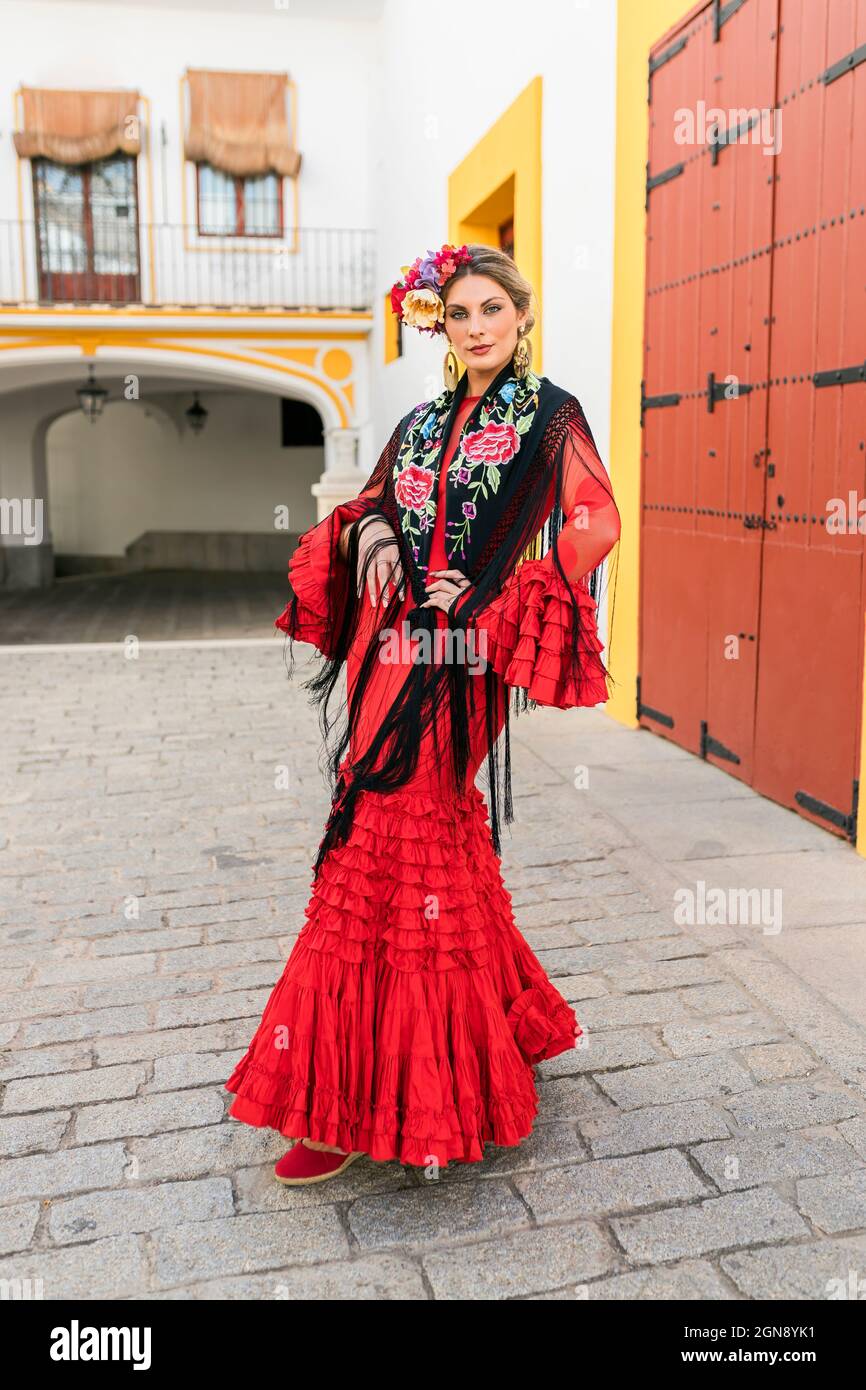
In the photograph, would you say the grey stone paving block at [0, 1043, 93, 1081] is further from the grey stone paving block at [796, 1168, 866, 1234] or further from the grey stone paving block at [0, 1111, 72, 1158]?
the grey stone paving block at [796, 1168, 866, 1234]

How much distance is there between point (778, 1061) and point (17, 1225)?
5.57 ft

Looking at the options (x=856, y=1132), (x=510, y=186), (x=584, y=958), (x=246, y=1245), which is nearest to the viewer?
(x=246, y=1245)

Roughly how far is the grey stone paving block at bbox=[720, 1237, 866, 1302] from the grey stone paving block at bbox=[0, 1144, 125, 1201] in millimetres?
1204

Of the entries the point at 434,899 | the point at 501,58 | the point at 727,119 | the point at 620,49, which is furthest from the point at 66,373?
the point at 434,899

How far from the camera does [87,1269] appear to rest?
2.12 m

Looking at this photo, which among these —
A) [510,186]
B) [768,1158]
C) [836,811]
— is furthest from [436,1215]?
[510,186]

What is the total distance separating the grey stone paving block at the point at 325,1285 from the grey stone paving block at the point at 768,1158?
2.17 feet

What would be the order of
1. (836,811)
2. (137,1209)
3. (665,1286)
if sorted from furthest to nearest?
(836,811) < (137,1209) < (665,1286)

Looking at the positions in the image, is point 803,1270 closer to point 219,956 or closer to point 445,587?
point 445,587

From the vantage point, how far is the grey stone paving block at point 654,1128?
8.20ft

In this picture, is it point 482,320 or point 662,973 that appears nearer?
point 482,320

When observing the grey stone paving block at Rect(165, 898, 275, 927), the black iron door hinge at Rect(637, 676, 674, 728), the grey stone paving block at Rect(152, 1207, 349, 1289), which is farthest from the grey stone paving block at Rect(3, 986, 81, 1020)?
the black iron door hinge at Rect(637, 676, 674, 728)

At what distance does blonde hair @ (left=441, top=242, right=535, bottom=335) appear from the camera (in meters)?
2.35
